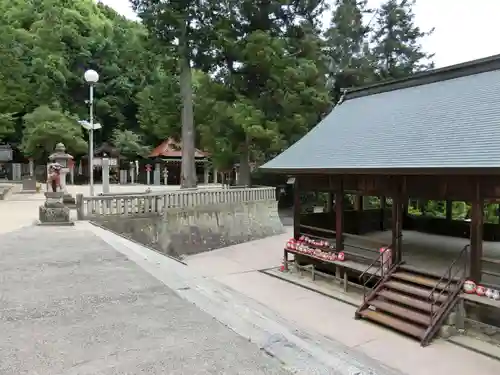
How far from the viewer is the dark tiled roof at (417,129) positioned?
692 cm

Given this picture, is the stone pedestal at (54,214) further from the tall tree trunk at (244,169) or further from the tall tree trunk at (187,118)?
the tall tree trunk at (244,169)

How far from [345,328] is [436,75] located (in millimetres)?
6984

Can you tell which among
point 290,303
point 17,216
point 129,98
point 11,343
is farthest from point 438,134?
point 129,98

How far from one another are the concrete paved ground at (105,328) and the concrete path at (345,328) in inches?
71.6

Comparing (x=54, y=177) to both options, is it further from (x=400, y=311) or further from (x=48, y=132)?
(x=48, y=132)

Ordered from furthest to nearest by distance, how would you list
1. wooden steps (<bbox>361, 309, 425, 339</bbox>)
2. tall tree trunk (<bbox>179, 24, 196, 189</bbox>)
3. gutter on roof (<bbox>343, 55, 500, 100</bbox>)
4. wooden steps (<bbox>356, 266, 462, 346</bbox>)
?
tall tree trunk (<bbox>179, 24, 196, 189</bbox>) < gutter on roof (<bbox>343, 55, 500, 100</bbox>) < wooden steps (<bbox>356, 266, 462, 346</bbox>) < wooden steps (<bbox>361, 309, 425, 339</bbox>)

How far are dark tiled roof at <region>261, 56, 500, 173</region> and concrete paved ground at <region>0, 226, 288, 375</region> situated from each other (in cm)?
444

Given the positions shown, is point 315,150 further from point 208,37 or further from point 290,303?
point 208,37

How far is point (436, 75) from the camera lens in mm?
10250

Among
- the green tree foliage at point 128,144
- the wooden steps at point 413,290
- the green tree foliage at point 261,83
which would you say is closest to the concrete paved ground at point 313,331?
the wooden steps at point 413,290

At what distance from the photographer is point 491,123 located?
7098 mm

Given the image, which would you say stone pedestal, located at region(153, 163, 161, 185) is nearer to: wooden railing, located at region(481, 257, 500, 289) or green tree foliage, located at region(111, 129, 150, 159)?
green tree foliage, located at region(111, 129, 150, 159)

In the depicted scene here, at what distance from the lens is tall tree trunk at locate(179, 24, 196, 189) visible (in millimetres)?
21484

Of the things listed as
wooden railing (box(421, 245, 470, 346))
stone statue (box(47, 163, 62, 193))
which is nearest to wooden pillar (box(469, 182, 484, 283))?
wooden railing (box(421, 245, 470, 346))
